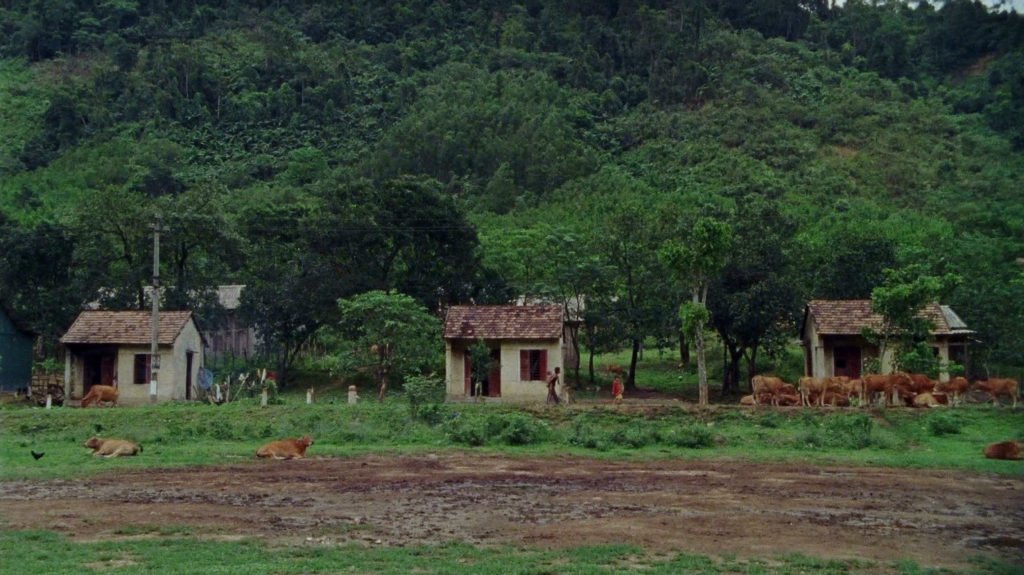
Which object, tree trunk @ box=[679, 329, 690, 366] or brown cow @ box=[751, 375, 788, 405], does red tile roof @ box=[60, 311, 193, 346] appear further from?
brown cow @ box=[751, 375, 788, 405]

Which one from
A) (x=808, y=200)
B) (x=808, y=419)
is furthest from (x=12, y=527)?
(x=808, y=200)

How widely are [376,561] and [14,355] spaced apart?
121 ft

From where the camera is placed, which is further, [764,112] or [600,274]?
[764,112]

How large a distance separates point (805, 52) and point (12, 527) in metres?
131

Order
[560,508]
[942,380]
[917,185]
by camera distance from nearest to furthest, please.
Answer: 1. [560,508]
2. [942,380]
3. [917,185]

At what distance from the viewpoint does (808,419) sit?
33656 millimetres

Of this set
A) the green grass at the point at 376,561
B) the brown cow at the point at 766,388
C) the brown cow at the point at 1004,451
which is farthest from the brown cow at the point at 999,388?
the green grass at the point at 376,561

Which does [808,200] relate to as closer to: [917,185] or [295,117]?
[917,185]

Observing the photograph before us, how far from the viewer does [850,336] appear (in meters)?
42.2

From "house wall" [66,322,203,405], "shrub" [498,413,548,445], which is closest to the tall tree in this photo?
"shrub" [498,413,548,445]

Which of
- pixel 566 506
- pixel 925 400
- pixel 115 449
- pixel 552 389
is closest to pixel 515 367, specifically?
pixel 552 389

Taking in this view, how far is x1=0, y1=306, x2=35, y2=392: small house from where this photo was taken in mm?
45938

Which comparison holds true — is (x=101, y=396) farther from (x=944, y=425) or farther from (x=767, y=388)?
(x=944, y=425)

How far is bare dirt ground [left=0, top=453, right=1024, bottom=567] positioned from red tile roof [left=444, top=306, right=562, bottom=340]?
652 inches
